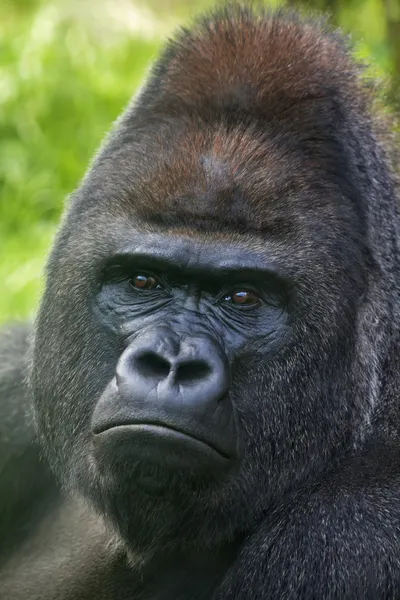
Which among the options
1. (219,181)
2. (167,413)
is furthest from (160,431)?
(219,181)

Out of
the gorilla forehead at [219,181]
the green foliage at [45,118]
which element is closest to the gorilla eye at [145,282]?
the gorilla forehead at [219,181]

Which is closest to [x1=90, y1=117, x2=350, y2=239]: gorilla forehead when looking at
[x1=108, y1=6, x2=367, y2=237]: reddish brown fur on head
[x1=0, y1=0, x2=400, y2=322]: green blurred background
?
[x1=108, y1=6, x2=367, y2=237]: reddish brown fur on head

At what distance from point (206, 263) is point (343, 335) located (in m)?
0.60

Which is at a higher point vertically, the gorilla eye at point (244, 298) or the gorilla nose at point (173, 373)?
the gorilla eye at point (244, 298)

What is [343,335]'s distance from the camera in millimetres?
4254

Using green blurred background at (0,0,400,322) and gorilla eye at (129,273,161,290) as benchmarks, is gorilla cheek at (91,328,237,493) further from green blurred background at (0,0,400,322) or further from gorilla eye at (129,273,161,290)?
green blurred background at (0,0,400,322)

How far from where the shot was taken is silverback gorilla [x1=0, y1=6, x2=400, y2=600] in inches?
152

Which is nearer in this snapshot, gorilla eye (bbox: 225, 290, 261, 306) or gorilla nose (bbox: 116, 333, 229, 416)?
gorilla nose (bbox: 116, 333, 229, 416)

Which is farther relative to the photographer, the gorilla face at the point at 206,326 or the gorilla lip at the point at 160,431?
the gorilla face at the point at 206,326

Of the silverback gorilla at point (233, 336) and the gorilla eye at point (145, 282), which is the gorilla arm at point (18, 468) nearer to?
the silverback gorilla at point (233, 336)

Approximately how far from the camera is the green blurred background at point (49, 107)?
8.30 metres

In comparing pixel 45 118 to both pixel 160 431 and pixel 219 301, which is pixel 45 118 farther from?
pixel 160 431

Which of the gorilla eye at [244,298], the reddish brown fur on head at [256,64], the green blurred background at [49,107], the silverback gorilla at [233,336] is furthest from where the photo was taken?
the green blurred background at [49,107]

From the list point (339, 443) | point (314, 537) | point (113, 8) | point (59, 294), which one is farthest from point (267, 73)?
point (113, 8)
